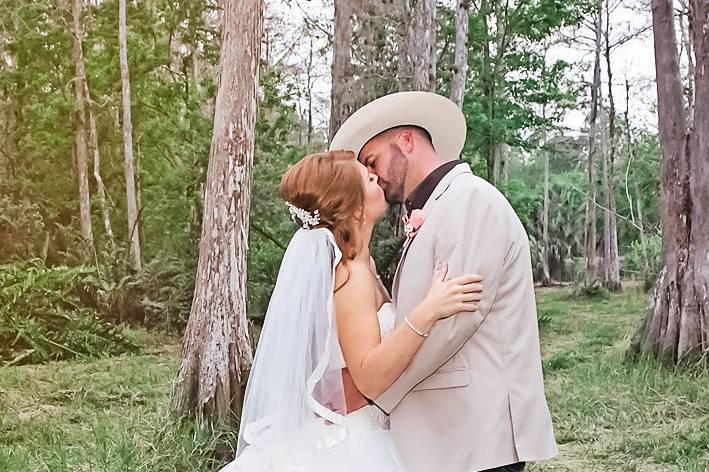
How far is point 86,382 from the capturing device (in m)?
3.02

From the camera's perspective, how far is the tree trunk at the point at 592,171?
3.23 meters

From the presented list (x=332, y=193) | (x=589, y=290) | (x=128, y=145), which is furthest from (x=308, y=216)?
(x=589, y=290)

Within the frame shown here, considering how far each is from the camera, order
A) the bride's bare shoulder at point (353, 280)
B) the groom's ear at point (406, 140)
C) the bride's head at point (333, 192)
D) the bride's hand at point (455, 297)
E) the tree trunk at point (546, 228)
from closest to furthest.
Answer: the bride's hand at point (455, 297) → the bride's bare shoulder at point (353, 280) → the bride's head at point (333, 192) → the groom's ear at point (406, 140) → the tree trunk at point (546, 228)

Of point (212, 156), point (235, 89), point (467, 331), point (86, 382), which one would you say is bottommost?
point (86, 382)

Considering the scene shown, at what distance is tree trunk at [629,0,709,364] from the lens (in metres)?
3.30

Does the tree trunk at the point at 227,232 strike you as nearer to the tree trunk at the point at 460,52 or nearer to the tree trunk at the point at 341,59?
the tree trunk at the point at 341,59

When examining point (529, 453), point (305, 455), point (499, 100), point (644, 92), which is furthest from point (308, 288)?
point (644, 92)

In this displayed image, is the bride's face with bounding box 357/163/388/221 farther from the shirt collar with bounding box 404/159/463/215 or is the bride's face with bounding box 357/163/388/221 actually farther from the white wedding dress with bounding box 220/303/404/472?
the white wedding dress with bounding box 220/303/404/472

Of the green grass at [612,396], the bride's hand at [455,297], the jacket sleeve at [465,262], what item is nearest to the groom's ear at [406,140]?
the jacket sleeve at [465,262]

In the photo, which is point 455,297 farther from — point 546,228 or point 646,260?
point 646,260

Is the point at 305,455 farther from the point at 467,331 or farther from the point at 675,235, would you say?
the point at 675,235

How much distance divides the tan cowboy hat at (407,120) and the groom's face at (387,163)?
23 mm

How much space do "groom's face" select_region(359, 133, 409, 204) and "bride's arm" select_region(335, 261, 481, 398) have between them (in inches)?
9.1

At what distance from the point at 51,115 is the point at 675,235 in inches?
93.1
